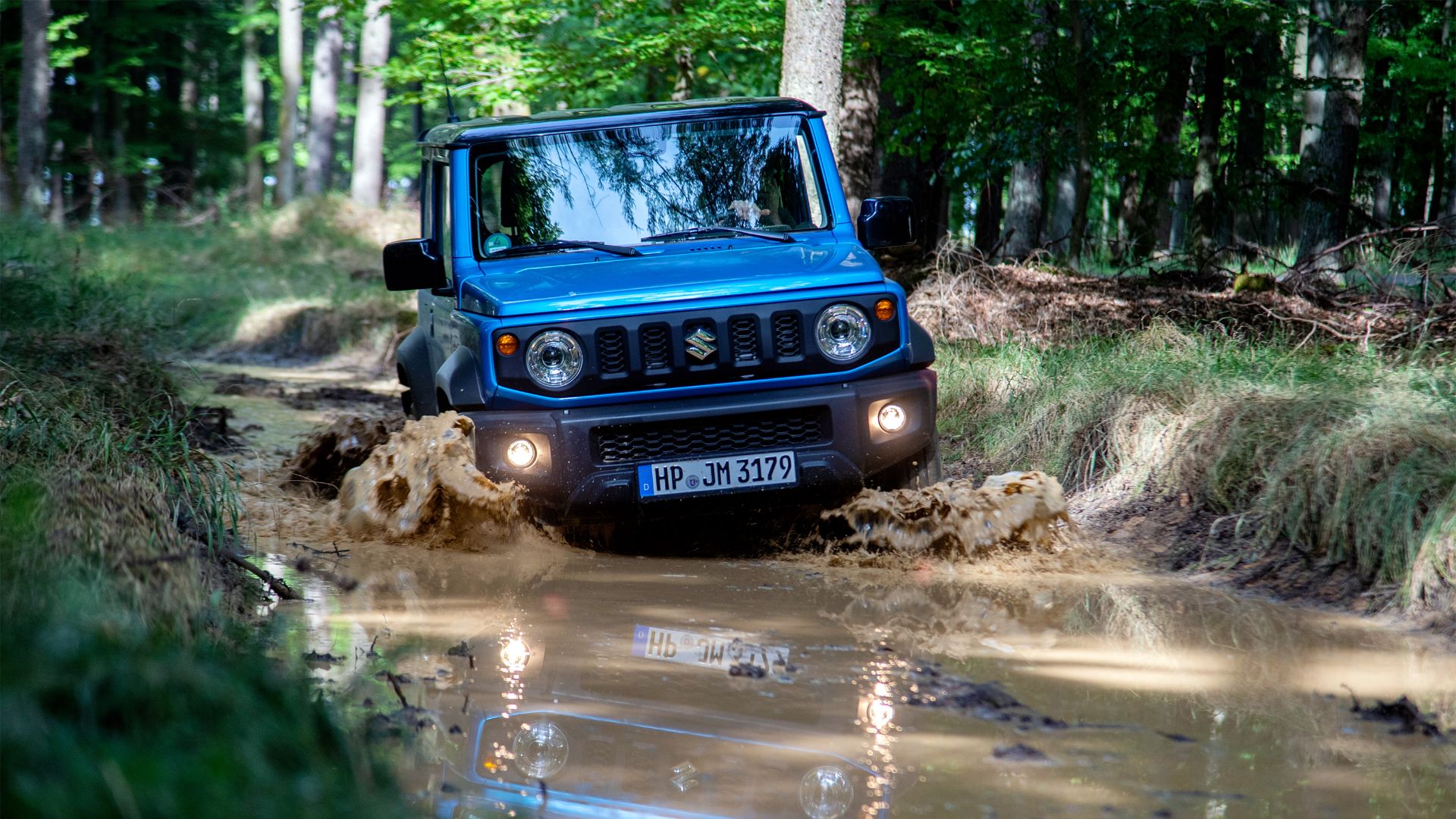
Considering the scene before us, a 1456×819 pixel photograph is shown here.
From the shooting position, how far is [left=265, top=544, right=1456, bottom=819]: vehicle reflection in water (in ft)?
9.97

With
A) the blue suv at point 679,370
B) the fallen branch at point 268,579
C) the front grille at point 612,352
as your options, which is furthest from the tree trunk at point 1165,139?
the fallen branch at point 268,579

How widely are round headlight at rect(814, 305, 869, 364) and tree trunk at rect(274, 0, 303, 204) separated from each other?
23363 mm

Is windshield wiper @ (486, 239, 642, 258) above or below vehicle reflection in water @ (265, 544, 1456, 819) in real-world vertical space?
above

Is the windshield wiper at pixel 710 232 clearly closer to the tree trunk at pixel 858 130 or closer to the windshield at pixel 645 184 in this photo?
the windshield at pixel 645 184

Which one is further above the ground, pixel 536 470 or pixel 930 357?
pixel 930 357

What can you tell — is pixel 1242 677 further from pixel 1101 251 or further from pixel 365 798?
pixel 1101 251

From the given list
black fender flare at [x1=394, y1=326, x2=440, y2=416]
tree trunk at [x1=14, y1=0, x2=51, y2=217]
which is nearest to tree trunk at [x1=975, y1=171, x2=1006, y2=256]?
black fender flare at [x1=394, y1=326, x2=440, y2=416]

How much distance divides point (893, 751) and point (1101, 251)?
12701 millimetres

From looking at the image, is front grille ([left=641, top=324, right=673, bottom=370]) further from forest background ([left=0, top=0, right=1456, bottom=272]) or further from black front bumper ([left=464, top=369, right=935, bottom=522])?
forest background ([left=0, top=0, right=1456, bottom=272])

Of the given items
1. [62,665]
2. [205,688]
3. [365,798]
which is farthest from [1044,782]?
[62,665]

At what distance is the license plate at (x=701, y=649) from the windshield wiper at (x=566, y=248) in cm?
200

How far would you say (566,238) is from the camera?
240 inches

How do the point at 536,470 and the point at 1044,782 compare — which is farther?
the point at 536,470

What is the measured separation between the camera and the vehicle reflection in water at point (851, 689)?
9.97 ft
